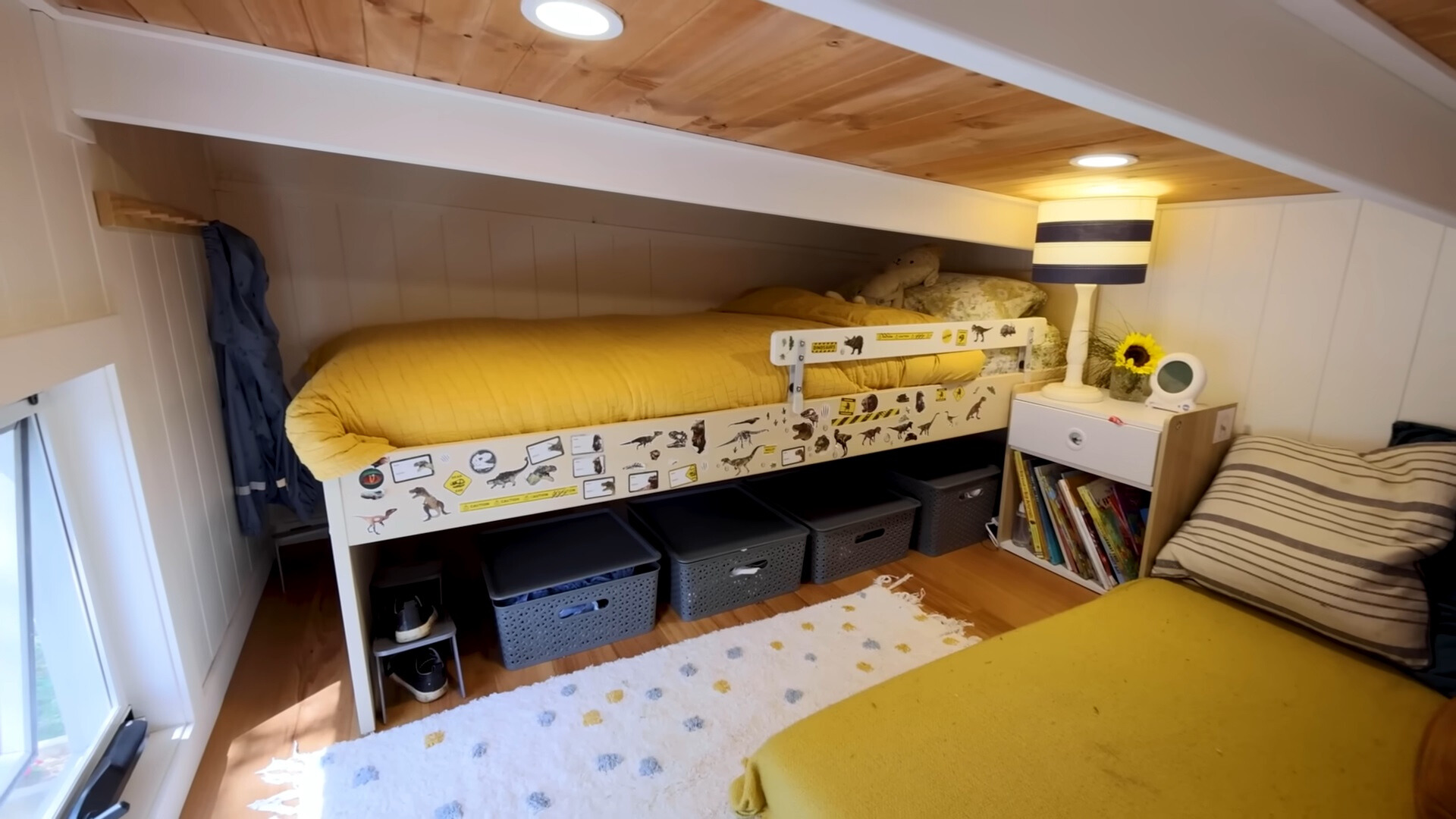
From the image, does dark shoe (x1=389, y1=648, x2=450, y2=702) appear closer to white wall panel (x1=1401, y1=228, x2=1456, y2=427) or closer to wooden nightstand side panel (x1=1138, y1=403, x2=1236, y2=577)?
wooden nightstand side panel (x1=1138, y1=403, x2=1236, y2=577)

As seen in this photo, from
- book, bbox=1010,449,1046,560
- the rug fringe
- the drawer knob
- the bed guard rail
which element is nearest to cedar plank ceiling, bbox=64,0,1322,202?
the bed guard rail

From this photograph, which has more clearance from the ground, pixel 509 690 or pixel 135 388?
pixel 135 388

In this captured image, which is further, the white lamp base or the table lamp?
the white lamp base

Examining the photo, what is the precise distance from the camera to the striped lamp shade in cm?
205

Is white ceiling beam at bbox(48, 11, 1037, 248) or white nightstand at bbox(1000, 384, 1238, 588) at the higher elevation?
white ceiling beam at bbox(48, 11, 1037, 248)

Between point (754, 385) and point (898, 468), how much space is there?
3.36 feet

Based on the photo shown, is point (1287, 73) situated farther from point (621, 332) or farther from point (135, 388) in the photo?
point (135, 388)

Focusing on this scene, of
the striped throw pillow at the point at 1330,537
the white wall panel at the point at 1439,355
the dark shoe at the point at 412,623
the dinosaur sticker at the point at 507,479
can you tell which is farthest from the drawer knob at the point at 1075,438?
the dark shoe at the point at 412,623

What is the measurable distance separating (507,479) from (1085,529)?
1886 mm

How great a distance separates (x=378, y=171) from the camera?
2244mm

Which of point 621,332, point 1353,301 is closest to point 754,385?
point 621,332

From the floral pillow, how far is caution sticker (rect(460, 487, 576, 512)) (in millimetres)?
1631

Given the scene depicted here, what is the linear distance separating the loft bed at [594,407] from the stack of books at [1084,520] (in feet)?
0.97

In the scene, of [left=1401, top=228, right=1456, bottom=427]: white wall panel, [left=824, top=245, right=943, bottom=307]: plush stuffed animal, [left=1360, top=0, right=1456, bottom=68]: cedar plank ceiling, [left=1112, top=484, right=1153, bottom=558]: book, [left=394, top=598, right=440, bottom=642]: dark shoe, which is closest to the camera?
[left=1360, top=0, right=1456, bottom=68]: cedar plank ceiling
